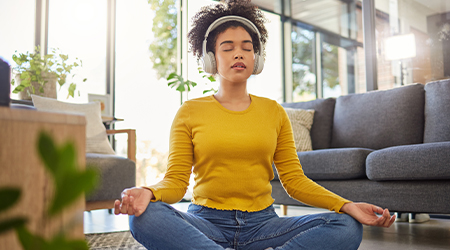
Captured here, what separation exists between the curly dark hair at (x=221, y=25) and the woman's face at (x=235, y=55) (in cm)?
5

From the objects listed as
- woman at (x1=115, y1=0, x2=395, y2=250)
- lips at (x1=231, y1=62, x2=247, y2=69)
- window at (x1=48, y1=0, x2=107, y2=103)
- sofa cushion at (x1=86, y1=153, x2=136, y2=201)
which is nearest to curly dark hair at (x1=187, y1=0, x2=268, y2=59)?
woman at (x1=115, y1=0, x2=395, y2=250)

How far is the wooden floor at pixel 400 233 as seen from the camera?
1.86m

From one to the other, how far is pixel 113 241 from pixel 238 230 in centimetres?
112

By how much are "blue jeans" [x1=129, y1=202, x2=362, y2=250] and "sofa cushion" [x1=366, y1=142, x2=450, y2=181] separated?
0.97m

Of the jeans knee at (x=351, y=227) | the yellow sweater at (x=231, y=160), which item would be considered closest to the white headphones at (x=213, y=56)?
the yellow sweater at (x=231, y=160)

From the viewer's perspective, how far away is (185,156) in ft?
4.16

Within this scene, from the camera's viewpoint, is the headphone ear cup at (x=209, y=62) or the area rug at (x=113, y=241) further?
the area rug at (x=113, y=241)

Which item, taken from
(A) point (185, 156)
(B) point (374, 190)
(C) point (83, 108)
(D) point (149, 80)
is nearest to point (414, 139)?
(B) point (374, 190)

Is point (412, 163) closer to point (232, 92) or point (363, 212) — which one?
point (363, 212)

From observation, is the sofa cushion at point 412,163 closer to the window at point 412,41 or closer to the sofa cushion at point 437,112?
the sofa cushion at point 437,112

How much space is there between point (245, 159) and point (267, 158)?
84 mm

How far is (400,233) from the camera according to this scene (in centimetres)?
225

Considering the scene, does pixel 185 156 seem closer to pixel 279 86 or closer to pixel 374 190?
pixel 374 190

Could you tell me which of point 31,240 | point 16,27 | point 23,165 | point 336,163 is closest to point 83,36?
point 16,27
